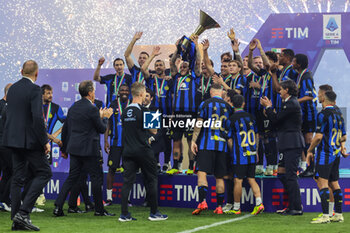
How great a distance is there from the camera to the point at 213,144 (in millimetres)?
6613

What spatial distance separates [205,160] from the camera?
6586mm

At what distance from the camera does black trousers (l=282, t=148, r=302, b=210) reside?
6496 millimetres

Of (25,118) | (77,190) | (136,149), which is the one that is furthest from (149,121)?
(77,190)

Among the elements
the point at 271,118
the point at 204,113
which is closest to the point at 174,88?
the point at 204,113

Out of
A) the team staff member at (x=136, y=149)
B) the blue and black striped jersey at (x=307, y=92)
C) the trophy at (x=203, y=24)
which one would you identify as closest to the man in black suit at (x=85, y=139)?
the team staff member at (x=136, y=149)

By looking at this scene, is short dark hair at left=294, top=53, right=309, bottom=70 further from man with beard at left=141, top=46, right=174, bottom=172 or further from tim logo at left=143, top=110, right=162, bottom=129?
tim logo at left=143, top=110, right=162, bottom=129

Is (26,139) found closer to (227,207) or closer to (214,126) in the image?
(214,126)

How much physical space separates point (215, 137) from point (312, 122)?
Result: 1.42m

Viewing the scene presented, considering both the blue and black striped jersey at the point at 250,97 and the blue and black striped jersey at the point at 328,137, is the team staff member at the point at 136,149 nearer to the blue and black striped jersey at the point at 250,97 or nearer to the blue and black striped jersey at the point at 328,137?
the blue and black striped jersey at the point at 328,137

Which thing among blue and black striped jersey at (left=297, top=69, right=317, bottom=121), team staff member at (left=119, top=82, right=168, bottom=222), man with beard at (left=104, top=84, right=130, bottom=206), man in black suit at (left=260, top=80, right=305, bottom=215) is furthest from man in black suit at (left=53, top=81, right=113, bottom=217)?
blue and black striped jersey at (left=297, top=69, right=317, bottom=121)

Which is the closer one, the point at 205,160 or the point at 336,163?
the point at 336,163

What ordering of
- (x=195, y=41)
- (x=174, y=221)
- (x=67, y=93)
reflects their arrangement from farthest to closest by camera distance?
(x=67, y=93) → (x=195, y=41) → (x=174, y=221)

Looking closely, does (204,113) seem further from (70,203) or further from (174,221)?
(70,203)

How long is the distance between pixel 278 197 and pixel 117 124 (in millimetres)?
2401
